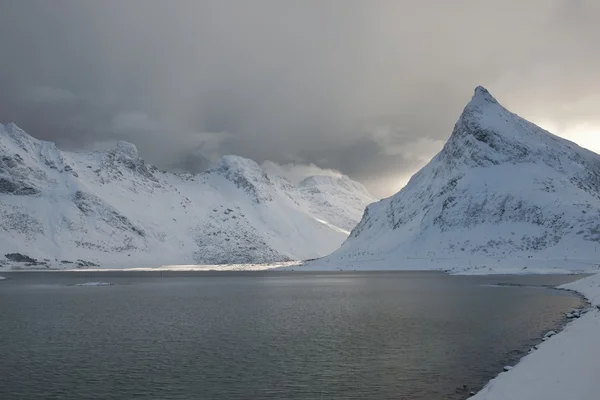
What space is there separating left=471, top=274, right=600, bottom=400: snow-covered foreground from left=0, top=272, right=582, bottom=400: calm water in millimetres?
2739

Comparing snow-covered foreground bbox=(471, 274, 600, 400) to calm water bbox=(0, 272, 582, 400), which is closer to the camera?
Answer: snow-covered foreground bbox=(471, 274, 600, 400)

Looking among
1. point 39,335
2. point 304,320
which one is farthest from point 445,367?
point 39,335

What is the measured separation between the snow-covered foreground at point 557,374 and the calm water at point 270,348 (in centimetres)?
274

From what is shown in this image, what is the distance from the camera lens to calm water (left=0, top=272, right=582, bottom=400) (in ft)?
105

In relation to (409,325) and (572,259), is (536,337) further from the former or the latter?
(572,259)

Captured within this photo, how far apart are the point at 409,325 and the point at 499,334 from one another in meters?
10.1

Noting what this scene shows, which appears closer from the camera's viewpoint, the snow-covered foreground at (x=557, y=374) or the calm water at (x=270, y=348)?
the snow-covered foreground at (x=557, y=374)

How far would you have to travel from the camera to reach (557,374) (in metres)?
27.0

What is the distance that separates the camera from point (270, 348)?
→ 1800 inches

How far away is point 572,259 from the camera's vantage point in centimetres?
17188

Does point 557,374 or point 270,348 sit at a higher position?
point 557,374

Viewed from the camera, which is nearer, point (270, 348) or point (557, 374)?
point (557, 374)

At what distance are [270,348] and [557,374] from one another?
24.9 m

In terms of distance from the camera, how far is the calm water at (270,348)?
32156 millimetres
